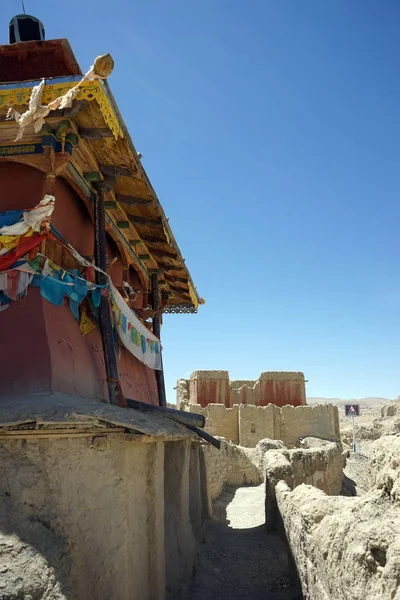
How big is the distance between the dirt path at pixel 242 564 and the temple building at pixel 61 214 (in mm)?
2824

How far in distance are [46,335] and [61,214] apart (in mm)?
1590

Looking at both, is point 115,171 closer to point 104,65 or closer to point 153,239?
point 104,65

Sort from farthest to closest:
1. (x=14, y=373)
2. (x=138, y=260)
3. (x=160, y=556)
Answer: (x=138, y=260)
(x=160, y=556)
(x=14, y=373)

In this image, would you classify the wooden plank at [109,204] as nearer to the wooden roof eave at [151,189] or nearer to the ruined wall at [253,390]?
the wooden roof eave at [151,189]

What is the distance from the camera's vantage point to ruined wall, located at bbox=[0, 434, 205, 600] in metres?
3.39

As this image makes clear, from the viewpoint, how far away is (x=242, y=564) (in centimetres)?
747

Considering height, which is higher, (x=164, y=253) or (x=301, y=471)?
(x=164, y=253)

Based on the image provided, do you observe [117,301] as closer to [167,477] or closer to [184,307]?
[167,477]

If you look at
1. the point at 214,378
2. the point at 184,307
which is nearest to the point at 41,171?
the point at 184,307

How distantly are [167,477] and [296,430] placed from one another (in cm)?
2005

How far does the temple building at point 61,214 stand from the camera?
457 cm

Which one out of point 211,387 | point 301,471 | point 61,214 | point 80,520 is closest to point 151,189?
point 61,214

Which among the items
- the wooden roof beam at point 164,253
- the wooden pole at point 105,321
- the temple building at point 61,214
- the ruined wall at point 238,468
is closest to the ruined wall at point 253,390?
the ruined wall at point 238,468

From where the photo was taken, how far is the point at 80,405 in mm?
4105
